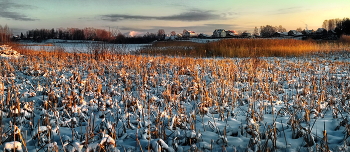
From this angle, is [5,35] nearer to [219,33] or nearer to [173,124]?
[173,124]

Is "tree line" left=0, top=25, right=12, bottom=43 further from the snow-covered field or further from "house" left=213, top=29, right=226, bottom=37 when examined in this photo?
"house" left=213, top=29, right=226, bottom=37

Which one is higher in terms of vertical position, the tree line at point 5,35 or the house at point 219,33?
the house at point 219,33

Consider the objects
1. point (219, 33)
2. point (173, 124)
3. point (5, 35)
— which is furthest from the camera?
point (219, 33)

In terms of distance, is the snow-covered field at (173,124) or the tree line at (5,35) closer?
the snow-covered field at (173,124)

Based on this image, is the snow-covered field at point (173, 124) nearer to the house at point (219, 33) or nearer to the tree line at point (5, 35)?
the tree line at point (5, 35)

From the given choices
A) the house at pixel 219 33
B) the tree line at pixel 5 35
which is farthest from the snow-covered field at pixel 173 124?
the house at pixel 219 33

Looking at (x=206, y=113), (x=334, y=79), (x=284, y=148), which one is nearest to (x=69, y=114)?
(x=206, y=113)

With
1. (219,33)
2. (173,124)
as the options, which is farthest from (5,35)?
(219,33)

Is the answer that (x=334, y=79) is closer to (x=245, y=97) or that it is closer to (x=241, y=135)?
(x=245, y=97)

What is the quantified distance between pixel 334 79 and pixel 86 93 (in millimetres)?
6783

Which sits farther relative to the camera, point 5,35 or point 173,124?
point 5,35

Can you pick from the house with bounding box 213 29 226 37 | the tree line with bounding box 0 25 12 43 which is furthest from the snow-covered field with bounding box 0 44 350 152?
the house with bounding box 213 29 226 37

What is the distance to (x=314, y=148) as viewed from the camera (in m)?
2.60

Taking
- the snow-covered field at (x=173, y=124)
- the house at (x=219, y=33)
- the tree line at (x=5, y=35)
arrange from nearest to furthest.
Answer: the snow-covered field at (x=173, y=124) < the tree line at (x=5, y=35) < the house at (x=219, y=33)
